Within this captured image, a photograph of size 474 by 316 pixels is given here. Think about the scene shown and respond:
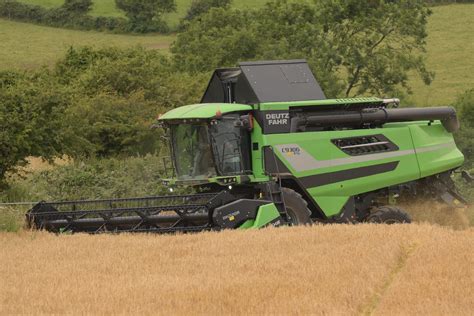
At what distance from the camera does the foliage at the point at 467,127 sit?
29297 millimetres

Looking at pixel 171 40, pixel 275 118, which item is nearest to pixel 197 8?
pixel 171 40

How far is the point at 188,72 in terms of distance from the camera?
42.5m

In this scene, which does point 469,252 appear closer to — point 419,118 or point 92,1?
point 419,118

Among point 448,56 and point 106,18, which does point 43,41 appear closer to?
point 106,18

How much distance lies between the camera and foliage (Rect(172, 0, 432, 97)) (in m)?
40.8

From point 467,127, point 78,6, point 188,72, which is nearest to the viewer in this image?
point 467,127

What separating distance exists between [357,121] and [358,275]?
7416mm

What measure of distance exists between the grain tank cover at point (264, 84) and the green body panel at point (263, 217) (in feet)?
7.82

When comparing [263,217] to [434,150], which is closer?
[263,217]

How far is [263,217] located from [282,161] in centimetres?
149

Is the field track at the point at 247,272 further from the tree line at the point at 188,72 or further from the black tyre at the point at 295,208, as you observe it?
the tree line at the point at 188,72

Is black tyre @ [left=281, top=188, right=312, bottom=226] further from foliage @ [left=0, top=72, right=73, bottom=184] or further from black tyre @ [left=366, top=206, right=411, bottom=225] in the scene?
foliage @ [left=0, top=72, right=73, bottom=184]

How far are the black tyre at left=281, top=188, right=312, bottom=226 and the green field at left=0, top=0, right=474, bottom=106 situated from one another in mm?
34132

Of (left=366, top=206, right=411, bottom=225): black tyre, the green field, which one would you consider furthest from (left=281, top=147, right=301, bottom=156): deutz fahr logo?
the green field
